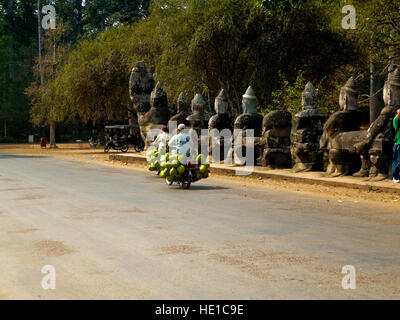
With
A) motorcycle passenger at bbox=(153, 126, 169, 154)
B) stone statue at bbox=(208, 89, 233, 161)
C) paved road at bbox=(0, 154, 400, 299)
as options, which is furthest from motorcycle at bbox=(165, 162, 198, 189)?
stone statue at bbox=(208, 89, 233, 161)

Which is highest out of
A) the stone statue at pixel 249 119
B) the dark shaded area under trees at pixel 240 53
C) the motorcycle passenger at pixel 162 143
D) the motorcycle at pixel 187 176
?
the dark shaded area under trees at pixel 240 53

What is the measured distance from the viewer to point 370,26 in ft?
70.0

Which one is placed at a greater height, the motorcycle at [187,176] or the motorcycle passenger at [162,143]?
the motorcycle passenger at [162,143]

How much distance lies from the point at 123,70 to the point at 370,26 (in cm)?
2041

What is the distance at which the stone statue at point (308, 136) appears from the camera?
17.5 meters

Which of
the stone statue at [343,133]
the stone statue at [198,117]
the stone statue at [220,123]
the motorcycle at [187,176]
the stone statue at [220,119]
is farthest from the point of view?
the stone statue at [198,117]

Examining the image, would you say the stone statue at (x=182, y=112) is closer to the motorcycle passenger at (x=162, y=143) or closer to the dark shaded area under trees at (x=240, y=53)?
the dark shaded area under trees at (x=240, y=53)

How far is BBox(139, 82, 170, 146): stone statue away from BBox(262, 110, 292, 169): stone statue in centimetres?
1142

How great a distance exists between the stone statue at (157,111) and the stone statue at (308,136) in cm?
1275

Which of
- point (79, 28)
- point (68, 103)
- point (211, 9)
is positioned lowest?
point (68, 103)

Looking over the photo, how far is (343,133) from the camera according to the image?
1592cm

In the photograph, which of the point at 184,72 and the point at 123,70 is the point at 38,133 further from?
the point at 184,72

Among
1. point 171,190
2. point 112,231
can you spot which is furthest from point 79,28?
point 112,231

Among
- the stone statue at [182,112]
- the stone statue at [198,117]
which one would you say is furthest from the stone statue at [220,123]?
the stone statue at [182,112]
